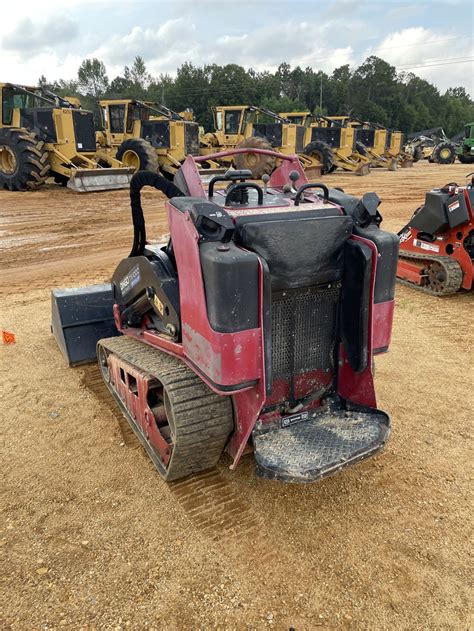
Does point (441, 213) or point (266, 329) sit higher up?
point (441, 213)

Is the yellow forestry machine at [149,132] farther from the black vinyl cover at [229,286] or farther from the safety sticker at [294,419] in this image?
the black vinyl cover at [229,286]

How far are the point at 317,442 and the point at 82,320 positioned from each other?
2774mm

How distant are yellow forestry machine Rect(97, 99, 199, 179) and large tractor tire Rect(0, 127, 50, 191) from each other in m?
2.90

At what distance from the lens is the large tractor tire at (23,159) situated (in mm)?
12742

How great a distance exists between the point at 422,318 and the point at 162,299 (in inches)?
155

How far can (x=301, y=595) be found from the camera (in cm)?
233

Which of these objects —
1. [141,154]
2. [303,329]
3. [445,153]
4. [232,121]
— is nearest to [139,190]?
[303,329]

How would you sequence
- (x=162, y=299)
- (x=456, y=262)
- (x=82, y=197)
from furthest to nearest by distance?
1. (x=82, y=197)
2. (x=456, y=262)
3. (x=162, y=299)

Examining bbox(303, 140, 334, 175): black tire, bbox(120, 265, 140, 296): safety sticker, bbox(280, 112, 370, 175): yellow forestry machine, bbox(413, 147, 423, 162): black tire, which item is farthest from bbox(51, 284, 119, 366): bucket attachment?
bbox(413, 147, 423, 162): black tire

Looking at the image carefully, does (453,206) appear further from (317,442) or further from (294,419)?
(317,442)

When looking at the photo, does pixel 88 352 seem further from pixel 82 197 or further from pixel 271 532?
pixel 82 197

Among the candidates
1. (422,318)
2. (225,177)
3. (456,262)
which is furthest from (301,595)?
(456,262)

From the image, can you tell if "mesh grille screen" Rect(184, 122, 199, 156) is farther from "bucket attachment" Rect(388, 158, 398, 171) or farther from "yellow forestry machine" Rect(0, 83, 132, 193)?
"bucket attachment" Rect(388, 158, 398, 171)

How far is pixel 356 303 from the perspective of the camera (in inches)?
109
